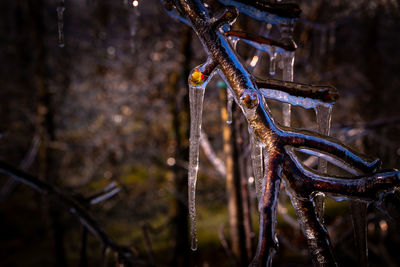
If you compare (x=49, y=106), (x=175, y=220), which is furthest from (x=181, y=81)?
(x=49, y=106)

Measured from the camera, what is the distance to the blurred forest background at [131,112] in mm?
6020

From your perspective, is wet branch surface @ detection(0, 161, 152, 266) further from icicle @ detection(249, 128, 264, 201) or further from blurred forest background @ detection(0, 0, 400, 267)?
blurred forest background @ detection(0, 0, 400, 267)

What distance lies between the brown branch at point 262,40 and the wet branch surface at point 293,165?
205mm

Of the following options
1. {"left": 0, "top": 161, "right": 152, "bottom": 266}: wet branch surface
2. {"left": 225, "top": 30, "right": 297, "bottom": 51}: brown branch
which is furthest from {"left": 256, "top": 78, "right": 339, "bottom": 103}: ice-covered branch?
{"left": 0, "top": 161, "right": 152, "bottom": 266}: wet branch surface

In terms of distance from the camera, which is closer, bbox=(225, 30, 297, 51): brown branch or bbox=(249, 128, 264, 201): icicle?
bbox=(249, 128, 264, 201): icicle

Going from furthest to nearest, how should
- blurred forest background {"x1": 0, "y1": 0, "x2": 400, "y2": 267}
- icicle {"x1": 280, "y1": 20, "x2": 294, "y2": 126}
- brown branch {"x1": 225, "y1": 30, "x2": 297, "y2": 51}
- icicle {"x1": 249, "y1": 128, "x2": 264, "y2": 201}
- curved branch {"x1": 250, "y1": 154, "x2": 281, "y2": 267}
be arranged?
blurred forest background {"x1": 0, "y1": 0, "x2": 400, "y2": 267} < icicle {"x1": 280, "y1": 20, "x2": 294, "y2": 126} < brown branch {"x1": 225, "y1": 30, "x2": 297, "y2": 51} < icicle {"x1": 249, "y1": 128, "x2": 264, "y2": 201} < curved branch {"x1": 250, "y1": 154, "x2": 281, "y2": 267}

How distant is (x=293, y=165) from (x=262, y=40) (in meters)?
0.73

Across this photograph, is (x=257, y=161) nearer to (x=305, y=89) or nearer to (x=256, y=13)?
(x=305, y=89)

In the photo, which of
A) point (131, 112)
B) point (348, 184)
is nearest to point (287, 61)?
point (348, 184)

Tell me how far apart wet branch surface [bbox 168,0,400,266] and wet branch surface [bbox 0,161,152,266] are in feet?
4.14

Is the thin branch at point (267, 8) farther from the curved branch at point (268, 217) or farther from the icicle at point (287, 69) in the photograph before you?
the curved branch at point (268, 217)

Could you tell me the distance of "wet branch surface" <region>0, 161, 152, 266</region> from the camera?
1.74m

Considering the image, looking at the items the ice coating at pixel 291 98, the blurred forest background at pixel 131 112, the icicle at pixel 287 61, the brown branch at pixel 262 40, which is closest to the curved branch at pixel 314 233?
the ice coating at pixel 291 98

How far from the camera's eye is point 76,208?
1774 mm
